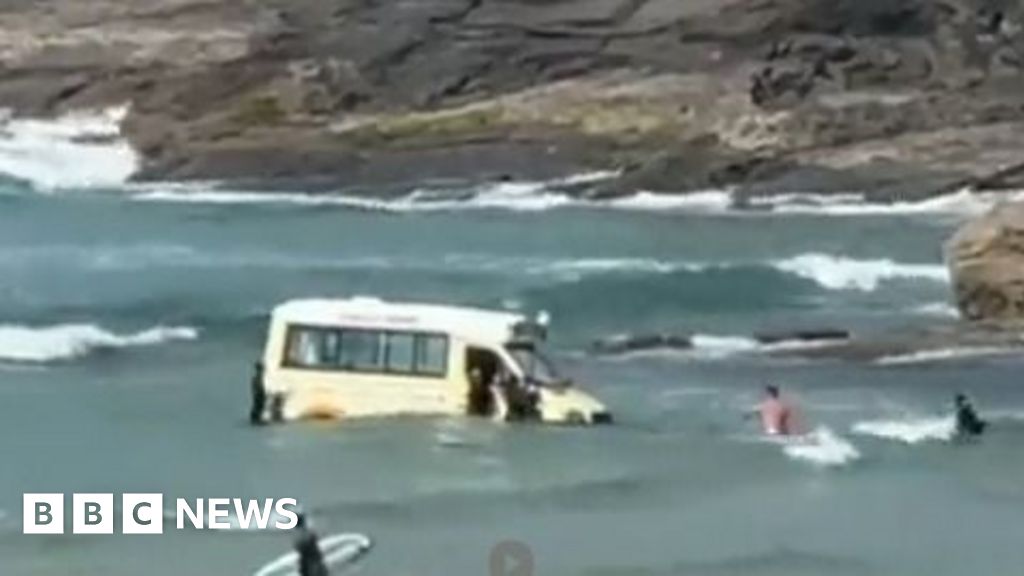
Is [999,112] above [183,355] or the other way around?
above

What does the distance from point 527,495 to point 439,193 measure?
0.26 metres

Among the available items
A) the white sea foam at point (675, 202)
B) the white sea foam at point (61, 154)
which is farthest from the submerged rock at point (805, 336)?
the white sea foam at point (61, 154)

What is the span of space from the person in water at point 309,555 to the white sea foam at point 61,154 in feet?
1.06

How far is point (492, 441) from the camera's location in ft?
6.31

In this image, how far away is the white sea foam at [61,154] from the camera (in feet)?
6.61

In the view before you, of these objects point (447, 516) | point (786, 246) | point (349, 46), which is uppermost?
point (349, 46)

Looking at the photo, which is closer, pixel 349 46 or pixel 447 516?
pixel 447 516

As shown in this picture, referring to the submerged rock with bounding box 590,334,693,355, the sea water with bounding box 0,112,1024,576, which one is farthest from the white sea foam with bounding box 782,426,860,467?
the submerged rock with bounding box 590,334,693,355

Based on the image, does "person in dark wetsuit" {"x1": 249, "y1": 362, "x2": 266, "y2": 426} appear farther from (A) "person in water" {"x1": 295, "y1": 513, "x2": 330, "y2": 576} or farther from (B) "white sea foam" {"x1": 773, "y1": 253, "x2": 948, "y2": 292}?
(B) "white sea foam" {"x1": 773, "y1": 253, "x2": 948, "y2": 292}

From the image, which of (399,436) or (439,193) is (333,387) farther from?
(439,193)

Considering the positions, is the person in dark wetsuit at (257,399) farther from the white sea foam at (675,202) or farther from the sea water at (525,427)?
the white sea foam at (675,202)

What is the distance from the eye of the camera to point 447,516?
1.90m

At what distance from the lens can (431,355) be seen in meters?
1.93

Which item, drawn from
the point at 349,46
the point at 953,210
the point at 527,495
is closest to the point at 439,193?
the point at 349,46
